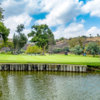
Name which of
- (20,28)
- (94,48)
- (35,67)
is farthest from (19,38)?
(35,67)

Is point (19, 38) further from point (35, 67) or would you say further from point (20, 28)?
point (35, 67)

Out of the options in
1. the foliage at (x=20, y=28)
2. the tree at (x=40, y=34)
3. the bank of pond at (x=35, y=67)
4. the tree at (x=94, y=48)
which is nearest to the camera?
the bank of pond at (x=35, y=67)

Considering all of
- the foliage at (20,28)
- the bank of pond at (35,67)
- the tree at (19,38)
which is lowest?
the bank of pond at (35,67)

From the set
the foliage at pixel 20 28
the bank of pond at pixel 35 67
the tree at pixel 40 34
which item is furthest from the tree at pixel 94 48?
the foliage at pixel 20 28

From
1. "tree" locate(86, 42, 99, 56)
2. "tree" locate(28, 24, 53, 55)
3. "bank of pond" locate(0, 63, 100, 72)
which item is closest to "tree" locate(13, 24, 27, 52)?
"tree" locate(28, 24, 53, 55)

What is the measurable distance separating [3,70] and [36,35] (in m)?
71.3

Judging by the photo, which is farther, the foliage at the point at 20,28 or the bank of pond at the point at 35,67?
the foliage at the point at 20,28

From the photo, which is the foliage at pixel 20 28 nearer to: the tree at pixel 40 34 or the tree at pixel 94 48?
the tree at pixel 40 34

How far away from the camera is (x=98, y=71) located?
29859 millimetres

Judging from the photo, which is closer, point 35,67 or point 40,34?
point 35,67

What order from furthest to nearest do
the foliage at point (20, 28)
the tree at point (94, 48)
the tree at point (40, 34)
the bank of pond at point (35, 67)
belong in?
the foliage at point (20, 28), the tree at point (40, 34), the tree at point (94, 48), the bank of pond at point (35, 67)

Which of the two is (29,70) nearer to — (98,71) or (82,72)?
(82,72)

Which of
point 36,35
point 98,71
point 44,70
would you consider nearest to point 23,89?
point 44,70

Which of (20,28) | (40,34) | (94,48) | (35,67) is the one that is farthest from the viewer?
(20,28)
